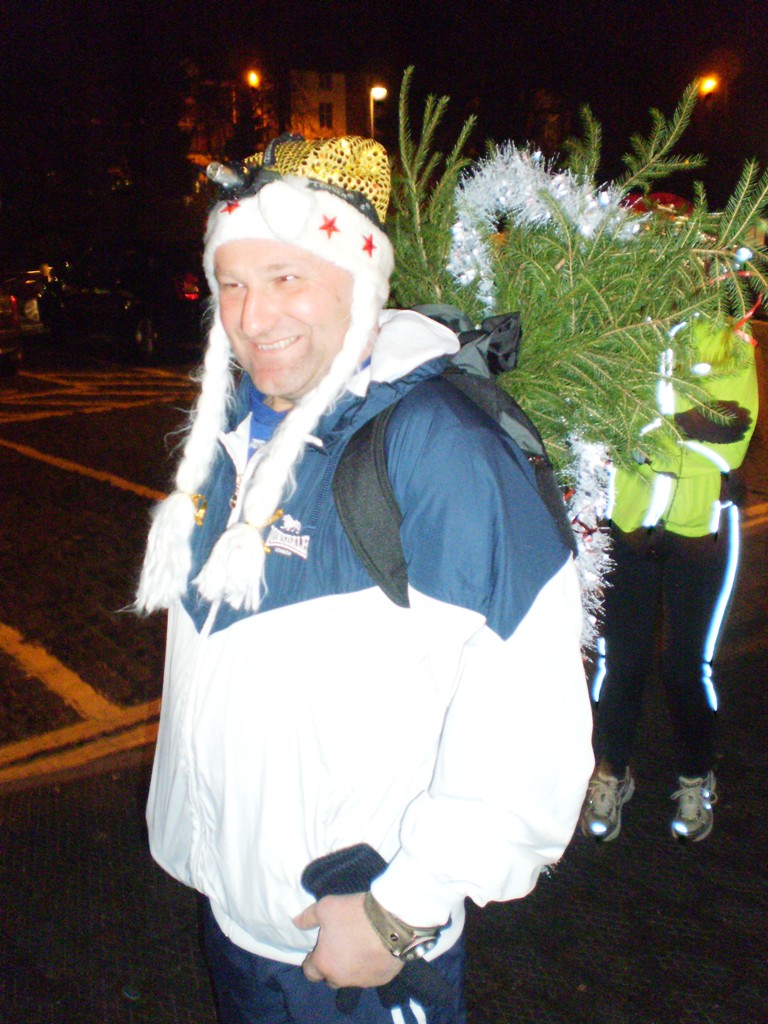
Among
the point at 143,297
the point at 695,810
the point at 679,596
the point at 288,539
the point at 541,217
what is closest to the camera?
the point at 288,539

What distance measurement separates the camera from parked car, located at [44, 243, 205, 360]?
13992 millimetres

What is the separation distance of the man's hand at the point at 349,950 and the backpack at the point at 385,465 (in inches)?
19.4

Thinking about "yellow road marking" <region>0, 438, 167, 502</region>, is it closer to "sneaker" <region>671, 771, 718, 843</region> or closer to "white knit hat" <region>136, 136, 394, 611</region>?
"sneaker" <region>671, 771, 718, 843</region>

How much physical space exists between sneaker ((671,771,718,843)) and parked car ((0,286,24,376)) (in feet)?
39.3

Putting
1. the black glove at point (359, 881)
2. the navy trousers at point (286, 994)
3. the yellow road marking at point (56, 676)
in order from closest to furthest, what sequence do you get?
the black glove at point (359, 881)
the navy trousers at point (286, 994)
the yellow road marking at point (56, 676)

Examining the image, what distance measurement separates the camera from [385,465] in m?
1.33

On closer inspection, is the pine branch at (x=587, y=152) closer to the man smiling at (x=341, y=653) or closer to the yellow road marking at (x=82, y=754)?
the man smiling at (x=341, y=653)

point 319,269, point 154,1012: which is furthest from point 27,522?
point 319,269

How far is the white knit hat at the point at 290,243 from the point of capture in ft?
4.72

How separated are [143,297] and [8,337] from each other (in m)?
2.58

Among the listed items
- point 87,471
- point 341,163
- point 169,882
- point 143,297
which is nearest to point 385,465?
point 341,163

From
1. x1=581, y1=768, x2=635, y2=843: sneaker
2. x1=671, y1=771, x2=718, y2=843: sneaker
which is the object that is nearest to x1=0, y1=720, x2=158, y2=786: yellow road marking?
x1=581, y1=768, x2=635, y2=843: sneaker

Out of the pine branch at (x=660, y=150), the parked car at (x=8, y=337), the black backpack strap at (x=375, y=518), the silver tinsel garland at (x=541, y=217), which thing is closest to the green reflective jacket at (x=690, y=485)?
the silver tinsel garland at (x=541, y=217)

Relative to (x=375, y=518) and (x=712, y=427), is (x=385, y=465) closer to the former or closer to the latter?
(x=375, y=518)
